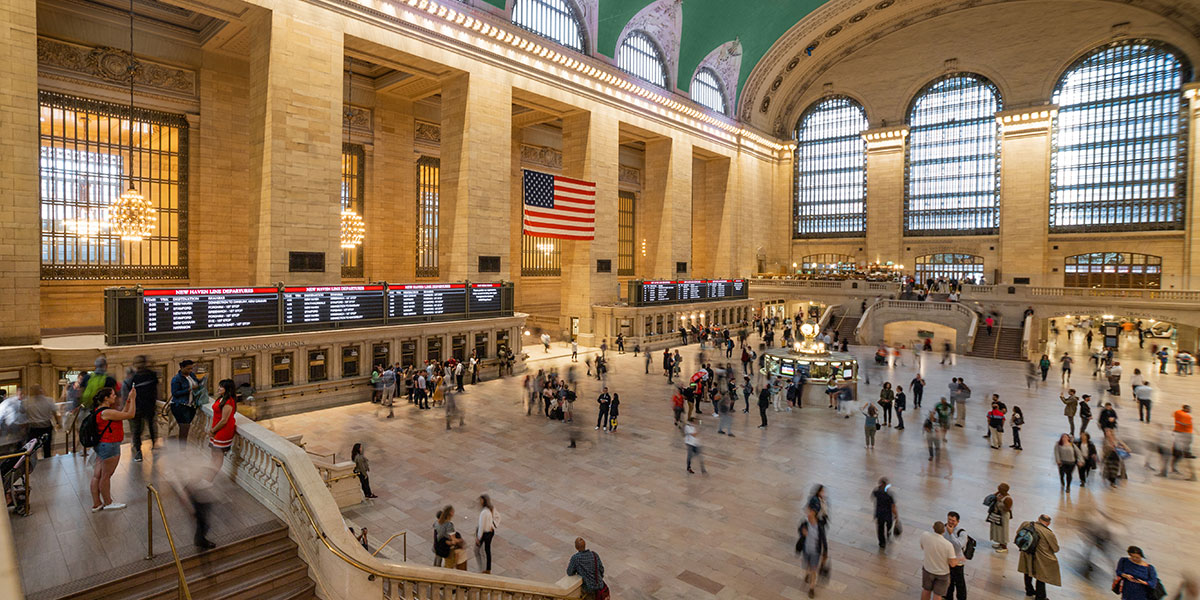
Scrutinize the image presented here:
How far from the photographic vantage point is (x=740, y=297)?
34906mm

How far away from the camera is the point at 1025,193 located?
1410 inches

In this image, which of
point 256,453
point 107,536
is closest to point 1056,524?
point 256,453

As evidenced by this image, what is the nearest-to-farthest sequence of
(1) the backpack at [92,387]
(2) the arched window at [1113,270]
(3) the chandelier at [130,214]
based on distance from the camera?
(1) the backpack at [92,387] → (3) the chandelier at [130,214] → (2) the arched window at [1113,270]

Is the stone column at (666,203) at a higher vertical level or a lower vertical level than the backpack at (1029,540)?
higher

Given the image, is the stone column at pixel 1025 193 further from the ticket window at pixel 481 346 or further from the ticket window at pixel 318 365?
the ticket window at pixel 318 365

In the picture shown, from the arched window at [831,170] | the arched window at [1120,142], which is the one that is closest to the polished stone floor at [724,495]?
the arched window at [1120,142]

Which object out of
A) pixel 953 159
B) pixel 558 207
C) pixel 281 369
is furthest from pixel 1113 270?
pixel 281 369

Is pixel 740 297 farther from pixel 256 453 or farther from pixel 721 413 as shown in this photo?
pixel 256 453

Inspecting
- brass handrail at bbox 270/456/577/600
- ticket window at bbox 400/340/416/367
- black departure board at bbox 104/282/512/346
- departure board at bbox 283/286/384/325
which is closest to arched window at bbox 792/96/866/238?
black departure board at bbox 104/282/512/346

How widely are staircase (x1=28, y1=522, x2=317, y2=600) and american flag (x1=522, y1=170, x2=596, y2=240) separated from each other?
17394 mm

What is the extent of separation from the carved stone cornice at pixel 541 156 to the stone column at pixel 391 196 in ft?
22.8

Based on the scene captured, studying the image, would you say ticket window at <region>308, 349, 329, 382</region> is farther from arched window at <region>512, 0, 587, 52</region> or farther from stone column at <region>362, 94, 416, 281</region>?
arched window at <region>512, 0, 587, 52</region>

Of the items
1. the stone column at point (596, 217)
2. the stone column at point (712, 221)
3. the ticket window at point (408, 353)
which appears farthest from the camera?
the stone column at point (712, 221)

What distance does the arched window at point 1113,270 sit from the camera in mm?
32781
